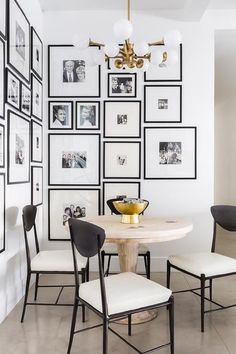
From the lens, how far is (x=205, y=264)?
2619 mm

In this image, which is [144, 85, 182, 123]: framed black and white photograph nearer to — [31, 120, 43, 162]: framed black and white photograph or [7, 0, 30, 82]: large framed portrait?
[31, 120, 43, 162]: framed black and white photograph

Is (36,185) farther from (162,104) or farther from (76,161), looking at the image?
(162,104)

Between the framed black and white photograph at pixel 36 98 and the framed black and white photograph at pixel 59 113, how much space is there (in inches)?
5.4

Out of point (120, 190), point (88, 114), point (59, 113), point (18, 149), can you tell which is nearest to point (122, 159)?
point (120, 190)

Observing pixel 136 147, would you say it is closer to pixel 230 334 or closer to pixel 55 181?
pixel 55 181

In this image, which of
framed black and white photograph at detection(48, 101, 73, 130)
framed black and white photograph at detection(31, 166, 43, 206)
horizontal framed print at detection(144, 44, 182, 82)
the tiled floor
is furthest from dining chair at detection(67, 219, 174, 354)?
horizontal framed print at detection(144, 44, 182, 82)

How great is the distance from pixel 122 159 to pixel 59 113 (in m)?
0.91

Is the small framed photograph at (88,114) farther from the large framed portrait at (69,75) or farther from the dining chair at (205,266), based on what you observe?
the dining chair at (205,266)

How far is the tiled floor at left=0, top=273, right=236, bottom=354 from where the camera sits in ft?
7.38

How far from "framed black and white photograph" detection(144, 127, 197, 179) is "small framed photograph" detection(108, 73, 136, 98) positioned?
1.59 ft

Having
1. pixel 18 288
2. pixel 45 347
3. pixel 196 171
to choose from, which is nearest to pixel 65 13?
pixel 196 171

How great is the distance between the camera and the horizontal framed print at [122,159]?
395 centimetres

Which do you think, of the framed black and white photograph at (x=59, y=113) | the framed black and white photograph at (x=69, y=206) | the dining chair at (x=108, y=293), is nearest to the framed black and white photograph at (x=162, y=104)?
the framed black and white photograph at (x=59, y=113)

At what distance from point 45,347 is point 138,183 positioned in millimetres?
2124
